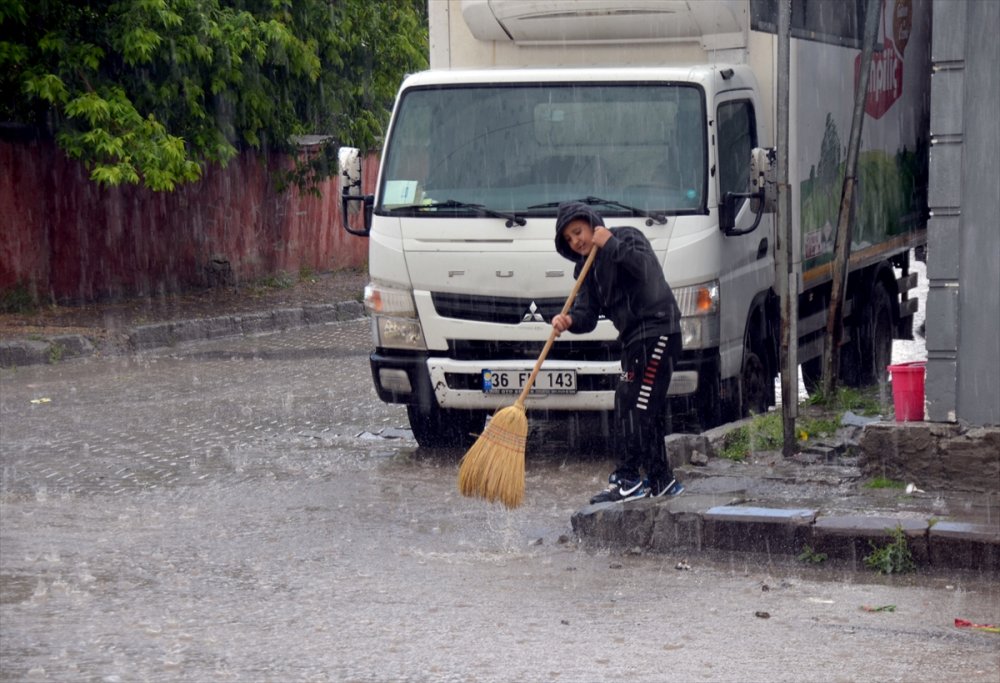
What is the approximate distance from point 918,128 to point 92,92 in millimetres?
8499

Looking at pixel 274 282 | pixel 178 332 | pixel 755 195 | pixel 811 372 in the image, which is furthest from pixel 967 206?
pixel 274 282

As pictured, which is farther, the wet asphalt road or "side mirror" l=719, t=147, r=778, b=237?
"side mirror" l=719, t=147, r=778, b=237

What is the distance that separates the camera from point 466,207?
350 inches

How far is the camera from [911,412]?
7480 millimetres

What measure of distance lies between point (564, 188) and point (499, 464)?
2411 millimetres

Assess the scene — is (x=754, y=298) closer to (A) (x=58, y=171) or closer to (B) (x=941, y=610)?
(B) (x=941, y=610)

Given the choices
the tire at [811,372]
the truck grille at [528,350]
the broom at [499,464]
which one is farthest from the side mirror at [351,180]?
the tire at [811,372]

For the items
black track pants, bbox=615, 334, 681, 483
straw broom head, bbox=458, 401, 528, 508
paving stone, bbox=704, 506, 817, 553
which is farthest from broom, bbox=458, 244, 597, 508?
→ paving stone, bbox=704, 506, 817, 553

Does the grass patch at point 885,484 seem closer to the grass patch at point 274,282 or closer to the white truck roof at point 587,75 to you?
the white truck roof at point 587,75

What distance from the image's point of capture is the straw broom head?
7.01 meters

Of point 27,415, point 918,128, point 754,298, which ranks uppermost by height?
point 918,128

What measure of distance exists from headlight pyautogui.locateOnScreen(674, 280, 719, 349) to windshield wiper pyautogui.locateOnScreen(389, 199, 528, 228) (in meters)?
0.98

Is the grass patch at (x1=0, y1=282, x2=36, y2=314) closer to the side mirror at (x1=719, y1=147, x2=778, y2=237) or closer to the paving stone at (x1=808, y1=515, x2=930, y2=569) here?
the side mirror at (x1=719, y1=147, x2=778, y2=237)

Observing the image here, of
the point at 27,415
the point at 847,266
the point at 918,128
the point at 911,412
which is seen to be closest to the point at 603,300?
the point at 911,412
